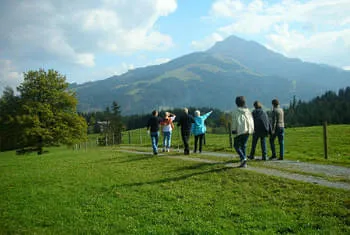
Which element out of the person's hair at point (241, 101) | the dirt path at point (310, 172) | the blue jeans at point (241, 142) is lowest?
the dirt path at point (310, 172)

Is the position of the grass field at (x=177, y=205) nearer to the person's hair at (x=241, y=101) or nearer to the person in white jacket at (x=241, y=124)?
the person in white jacket at (x=241, y=124)

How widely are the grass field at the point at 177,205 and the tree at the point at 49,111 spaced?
104ft

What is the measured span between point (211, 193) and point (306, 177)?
12.5 feet

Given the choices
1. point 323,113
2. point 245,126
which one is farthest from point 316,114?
point 245,126

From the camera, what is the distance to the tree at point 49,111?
41031 millimetres

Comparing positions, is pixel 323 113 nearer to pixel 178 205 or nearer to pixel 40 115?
pixel 40 115

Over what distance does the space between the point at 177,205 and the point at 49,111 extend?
38912 millimetres

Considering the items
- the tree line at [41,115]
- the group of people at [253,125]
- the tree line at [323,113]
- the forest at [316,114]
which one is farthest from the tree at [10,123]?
the tree line at [323,113]

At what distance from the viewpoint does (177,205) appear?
8133mm

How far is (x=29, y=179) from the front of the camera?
13.3 metres

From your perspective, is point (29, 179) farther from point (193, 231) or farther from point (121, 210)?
point (193, 231)

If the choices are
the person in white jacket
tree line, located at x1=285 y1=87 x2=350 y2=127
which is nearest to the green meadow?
the person in white jacket

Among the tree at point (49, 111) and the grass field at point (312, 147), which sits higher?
the tree at point (49, 111)

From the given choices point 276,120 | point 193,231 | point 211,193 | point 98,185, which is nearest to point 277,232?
point 193,231
